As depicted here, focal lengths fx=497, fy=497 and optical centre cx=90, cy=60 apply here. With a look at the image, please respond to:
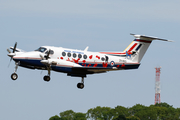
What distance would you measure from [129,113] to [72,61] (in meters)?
103

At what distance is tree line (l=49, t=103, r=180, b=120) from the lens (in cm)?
15375

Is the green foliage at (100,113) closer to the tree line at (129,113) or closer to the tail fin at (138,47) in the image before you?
the tree line at (129,113)

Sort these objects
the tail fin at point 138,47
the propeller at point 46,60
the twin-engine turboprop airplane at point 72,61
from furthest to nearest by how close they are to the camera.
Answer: the tail fin at point 138,47
the twin-engine turboprop airplane at point 72,61
the propeller at point 46,60

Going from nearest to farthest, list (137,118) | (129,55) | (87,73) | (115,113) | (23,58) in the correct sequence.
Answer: (23,58), (87,73), (129,55), (137,118), (115,113)

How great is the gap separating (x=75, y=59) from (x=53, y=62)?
302 cm

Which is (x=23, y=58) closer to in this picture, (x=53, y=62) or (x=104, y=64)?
(x=53, y=62)

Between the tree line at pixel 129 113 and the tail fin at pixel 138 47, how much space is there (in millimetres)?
85568

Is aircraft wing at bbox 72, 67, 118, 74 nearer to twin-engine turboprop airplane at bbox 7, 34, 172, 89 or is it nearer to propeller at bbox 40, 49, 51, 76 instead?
twin-engine turboprop airplane at bbox 7, 34, 172, 89

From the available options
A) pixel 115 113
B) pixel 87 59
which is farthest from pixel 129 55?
pixel 115 113

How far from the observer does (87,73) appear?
59.4 m

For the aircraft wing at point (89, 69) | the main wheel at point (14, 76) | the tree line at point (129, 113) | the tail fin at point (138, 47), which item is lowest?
the main wheel at point (14, 76)

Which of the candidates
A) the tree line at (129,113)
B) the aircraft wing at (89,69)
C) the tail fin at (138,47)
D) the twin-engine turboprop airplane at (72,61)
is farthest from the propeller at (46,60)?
the tree line at (129,113)

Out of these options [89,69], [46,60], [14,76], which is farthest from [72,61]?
[14,76]

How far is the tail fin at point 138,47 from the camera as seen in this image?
6360 cm
